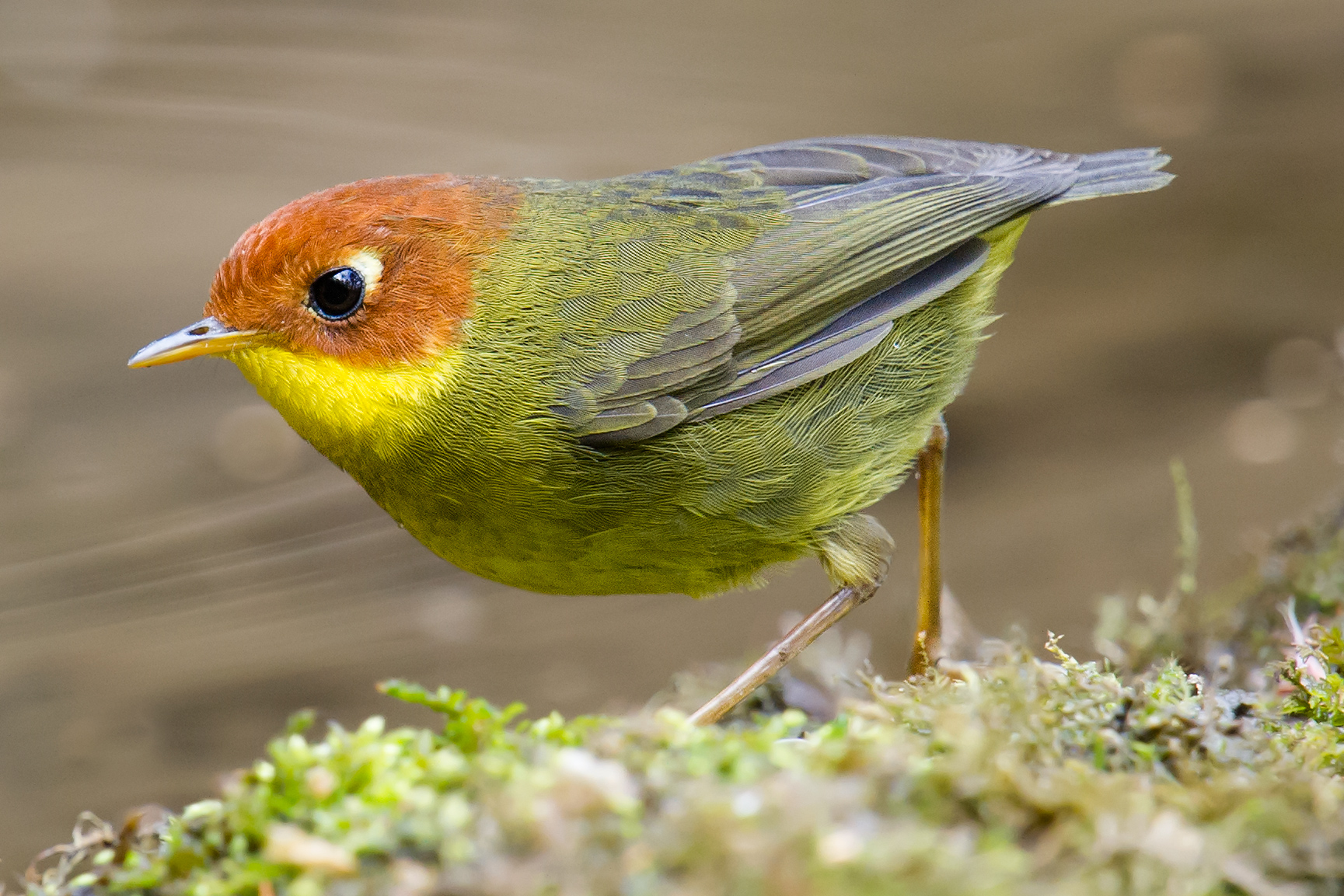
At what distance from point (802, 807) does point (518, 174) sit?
2.70 metres

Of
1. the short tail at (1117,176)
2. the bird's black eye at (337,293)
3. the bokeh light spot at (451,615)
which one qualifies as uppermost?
the bird's black eye at (337,293)

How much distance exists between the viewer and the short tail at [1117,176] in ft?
8.62

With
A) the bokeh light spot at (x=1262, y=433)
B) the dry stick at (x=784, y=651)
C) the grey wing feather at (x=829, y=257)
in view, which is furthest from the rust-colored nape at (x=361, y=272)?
the bokeh light spot at (x=1262, y=433)

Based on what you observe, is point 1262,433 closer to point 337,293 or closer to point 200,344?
point 337,293

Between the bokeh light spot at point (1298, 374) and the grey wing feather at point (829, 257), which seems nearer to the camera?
the grey wing feather at point (829, 257)

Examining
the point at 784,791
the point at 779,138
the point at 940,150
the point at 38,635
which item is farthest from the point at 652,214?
the point at 38,635

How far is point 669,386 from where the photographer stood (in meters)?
2.20

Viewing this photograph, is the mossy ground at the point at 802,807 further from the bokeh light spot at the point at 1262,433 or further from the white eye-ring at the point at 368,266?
the bokeh light spot at the point at 1262,433

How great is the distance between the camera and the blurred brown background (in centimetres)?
311

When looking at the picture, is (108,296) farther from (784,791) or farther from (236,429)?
(784,791)

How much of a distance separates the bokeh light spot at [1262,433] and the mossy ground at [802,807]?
2416mm

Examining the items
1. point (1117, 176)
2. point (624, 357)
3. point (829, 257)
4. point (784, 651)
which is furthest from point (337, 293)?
point (1117, 176)

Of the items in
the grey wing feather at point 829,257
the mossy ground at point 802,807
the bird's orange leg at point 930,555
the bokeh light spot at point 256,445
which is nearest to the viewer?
the mossy ground at point 802,807

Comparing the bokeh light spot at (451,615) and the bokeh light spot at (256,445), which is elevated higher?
the bokeh light spot at (256,445)
